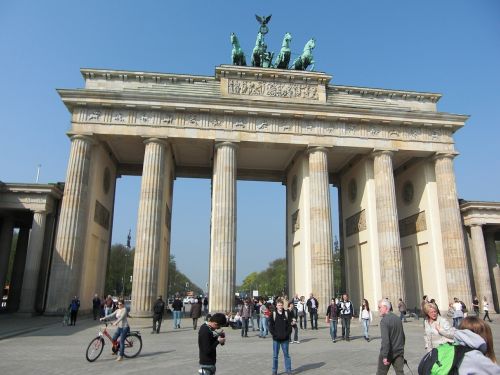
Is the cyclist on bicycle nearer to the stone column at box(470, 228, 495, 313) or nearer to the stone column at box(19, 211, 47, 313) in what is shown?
the stone column at box(19, 211, 47, 313)

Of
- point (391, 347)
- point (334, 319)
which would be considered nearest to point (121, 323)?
point (391, 347)

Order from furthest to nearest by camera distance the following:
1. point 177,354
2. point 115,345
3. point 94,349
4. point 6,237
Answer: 1. point 6,237
2. point 177,354
3. point 115,345
4. point 94,349

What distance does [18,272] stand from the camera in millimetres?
30906

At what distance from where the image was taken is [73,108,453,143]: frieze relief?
25.6 m

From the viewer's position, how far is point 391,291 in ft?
81.5

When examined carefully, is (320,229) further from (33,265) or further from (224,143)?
(33,265)

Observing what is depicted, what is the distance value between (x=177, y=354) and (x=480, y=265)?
25.9m


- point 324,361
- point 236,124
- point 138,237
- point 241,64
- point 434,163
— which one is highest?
point 241,64

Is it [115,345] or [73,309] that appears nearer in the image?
[115,345]

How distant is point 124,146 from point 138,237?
811 centimetres

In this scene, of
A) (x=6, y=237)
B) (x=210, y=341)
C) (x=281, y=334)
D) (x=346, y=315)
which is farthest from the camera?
(x=6, y=237)

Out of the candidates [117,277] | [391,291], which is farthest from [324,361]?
[117,277]

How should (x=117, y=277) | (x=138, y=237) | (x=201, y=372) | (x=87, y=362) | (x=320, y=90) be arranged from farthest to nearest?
(x=117, y=277) → (x=320, y=90) → (x=138, y=237) → (x=87, y=362) → (x=201, y=372)

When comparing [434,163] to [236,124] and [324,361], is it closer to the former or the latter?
[236,124]
